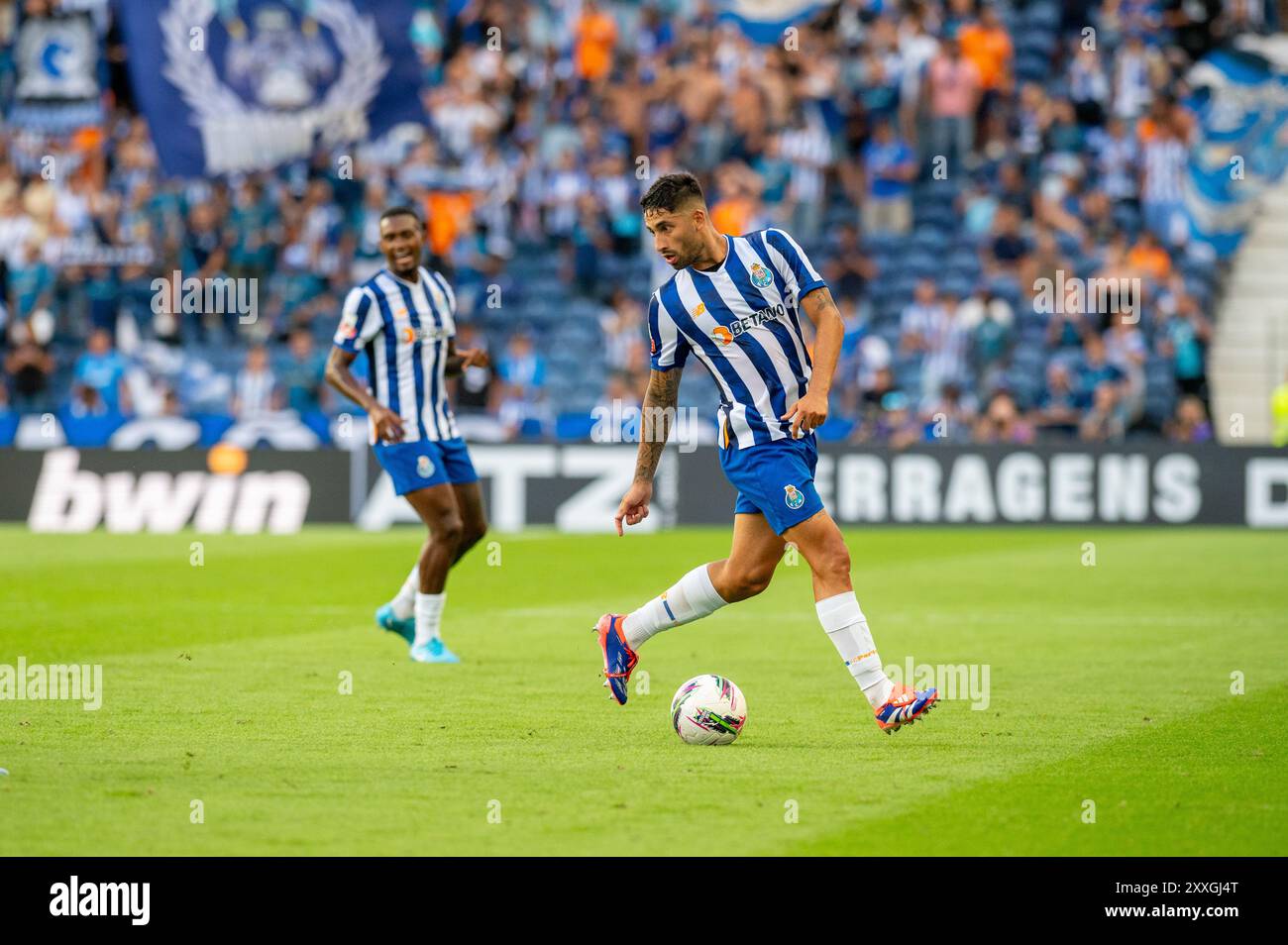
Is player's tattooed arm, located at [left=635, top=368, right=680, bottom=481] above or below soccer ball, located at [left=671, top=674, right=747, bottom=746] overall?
above

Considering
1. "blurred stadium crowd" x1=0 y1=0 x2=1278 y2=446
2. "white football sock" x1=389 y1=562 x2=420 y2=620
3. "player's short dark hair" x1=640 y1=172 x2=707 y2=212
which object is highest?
"blurred stadium crowd" x1=0 y1=0 x2=1278 y2=446

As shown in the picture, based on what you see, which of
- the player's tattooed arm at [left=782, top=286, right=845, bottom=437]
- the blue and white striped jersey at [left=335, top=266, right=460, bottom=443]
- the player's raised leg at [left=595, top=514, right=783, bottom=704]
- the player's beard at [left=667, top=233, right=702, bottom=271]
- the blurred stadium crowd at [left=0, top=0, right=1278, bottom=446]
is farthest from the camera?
the blurred stadium crowd at [left=0, top=0, right=1278, bottom=446]

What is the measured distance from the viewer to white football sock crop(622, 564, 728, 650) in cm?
839

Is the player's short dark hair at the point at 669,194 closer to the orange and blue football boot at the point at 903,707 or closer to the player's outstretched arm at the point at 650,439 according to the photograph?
the player's outstretched arm at the point at 650,439

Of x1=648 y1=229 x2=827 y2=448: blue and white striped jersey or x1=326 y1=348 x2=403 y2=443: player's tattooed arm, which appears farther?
x1=326 y1=348 x2=403 y2=443: player's tattooed arm

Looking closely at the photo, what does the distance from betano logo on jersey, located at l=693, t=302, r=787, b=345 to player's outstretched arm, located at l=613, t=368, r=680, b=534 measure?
320mm

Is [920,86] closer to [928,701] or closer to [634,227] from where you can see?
[634,227]

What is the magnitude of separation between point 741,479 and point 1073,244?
57.0 ft

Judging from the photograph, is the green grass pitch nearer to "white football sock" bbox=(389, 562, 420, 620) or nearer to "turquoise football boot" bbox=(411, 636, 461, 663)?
"turquoise football boot" bbox=(411, 636, 461, 663)

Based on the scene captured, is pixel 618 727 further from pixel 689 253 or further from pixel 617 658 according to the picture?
pixel 689 253

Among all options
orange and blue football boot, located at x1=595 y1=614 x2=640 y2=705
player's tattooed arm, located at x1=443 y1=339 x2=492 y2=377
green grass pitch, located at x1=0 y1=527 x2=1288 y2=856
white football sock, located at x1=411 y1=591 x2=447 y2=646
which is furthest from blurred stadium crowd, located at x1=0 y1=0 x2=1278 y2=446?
orange and blue football boot, located at x1=595 y1=614 x2=640 y2=705

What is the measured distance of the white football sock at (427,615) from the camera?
10.8 m

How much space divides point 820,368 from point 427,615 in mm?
3868

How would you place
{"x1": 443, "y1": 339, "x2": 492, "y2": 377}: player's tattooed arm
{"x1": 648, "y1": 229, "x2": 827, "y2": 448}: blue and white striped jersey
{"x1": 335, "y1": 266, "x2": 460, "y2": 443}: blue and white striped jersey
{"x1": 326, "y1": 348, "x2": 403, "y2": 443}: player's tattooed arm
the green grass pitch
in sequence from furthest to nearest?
{"x1": 443, "y1": 339, "x2": 492, "y2": 377}: player's tattooed arm → {"x1": 335, "y1": 266, "x2": 460, "y2": 443}: blue and white striped jersey → {"x1": 326, "y1": 348, "x2": 403, "y2": 443}: player's tattooed arm → {"x1": 648, "y1": 229, "x2": 827, "y2": 448}: blue and white striped jersey → the green grass pitch
